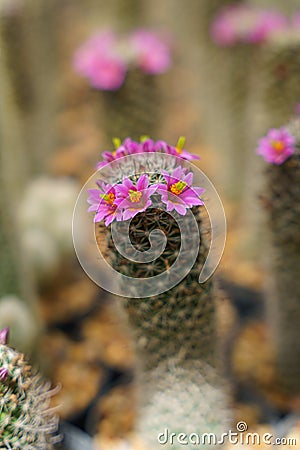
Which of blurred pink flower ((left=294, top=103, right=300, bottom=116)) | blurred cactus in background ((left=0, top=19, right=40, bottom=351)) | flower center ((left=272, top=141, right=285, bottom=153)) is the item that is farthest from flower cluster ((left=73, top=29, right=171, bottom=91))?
flower center ((left=272, top=141, right=285, bottom=153))

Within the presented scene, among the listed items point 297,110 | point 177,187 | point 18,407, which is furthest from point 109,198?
point 297,110

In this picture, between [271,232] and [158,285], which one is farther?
[271,232]

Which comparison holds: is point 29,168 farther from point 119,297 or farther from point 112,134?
point 119,297

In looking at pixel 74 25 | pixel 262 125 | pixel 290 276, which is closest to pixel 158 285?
pixel 290 276

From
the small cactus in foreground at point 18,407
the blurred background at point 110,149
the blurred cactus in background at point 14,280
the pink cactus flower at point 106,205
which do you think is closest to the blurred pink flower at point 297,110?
the blurred background at point 110,149

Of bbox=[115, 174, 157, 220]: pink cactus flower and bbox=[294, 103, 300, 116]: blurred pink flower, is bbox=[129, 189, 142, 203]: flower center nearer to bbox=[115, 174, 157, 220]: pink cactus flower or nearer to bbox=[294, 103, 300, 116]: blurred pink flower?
bbox=[115, 174, 157, 220]: pink cactus flower

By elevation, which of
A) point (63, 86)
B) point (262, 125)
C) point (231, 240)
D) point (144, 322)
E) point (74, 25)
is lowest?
point (144, 322)
